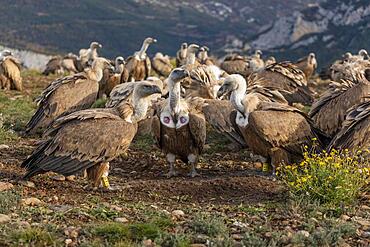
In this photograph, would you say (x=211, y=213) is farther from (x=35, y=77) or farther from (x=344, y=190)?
(x=35, y=77)

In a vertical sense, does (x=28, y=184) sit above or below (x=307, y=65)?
above

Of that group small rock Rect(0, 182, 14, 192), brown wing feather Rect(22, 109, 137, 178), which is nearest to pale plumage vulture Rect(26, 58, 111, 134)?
brown wing feather Rect(22, 109, 137, 178)

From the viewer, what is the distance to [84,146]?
8.09 meters

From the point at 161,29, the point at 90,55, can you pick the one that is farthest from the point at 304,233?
the point at 161,29

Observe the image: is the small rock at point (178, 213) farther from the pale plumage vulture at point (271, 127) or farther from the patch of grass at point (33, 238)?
the pale plumage vulture at point (271, 127)

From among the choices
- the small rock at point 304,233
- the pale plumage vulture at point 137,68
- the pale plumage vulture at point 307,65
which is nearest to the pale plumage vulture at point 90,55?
the pale plumage vulture at point 137,68

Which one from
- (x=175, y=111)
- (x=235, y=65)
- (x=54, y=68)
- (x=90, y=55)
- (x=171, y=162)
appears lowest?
(x=54, y=68)

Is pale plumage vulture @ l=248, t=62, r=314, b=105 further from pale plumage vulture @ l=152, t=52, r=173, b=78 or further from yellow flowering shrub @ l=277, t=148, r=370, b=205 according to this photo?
pale plumage vulture @ l=152, t=52, r=173, b=78

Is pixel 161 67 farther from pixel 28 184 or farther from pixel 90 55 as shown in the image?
pixel 28 184

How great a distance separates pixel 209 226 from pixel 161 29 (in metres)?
153

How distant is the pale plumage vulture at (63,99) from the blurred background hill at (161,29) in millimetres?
63800

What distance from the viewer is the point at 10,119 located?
44.5 feet

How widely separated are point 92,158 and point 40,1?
505ft

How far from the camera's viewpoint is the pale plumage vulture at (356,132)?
821 centimetres
